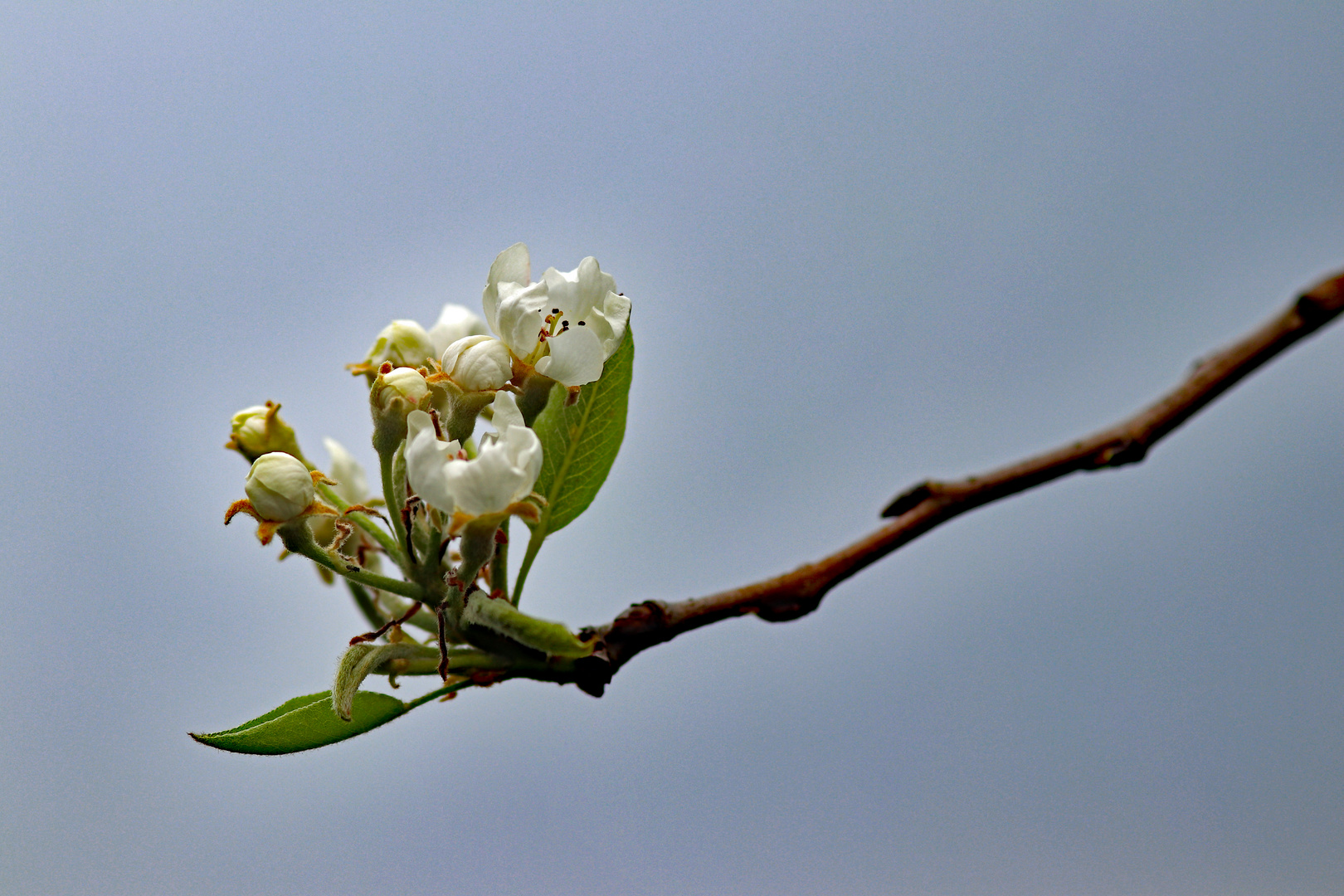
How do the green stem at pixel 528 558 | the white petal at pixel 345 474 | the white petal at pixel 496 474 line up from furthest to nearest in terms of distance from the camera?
the white petal at pixel 345 474, the green stem at pixel 528 558, the white petal at pixel 496 474

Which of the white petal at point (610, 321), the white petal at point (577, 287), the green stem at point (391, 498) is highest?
the white petal at point (577, 287)

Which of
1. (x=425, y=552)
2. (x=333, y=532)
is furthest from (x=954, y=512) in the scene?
(x=333, y=532)

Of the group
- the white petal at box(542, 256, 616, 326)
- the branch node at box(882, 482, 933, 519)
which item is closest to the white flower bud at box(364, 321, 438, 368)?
the white petal at box(542, 256, 616, 326)

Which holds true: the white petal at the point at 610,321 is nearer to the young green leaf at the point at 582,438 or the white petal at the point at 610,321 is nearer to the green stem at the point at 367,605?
the young green leaf at the point at 582,438

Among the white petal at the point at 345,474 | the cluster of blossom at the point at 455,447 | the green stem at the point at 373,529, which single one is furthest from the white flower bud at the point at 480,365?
the white petal at the point at 345,474

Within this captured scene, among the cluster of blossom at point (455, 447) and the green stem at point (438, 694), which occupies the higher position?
the cluster of blossom at point (455, 447)

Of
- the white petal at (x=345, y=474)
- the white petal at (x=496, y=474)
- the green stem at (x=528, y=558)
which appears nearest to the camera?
the white petal at (x=496, y=474)

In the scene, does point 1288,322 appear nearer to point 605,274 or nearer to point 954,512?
point 954,512
